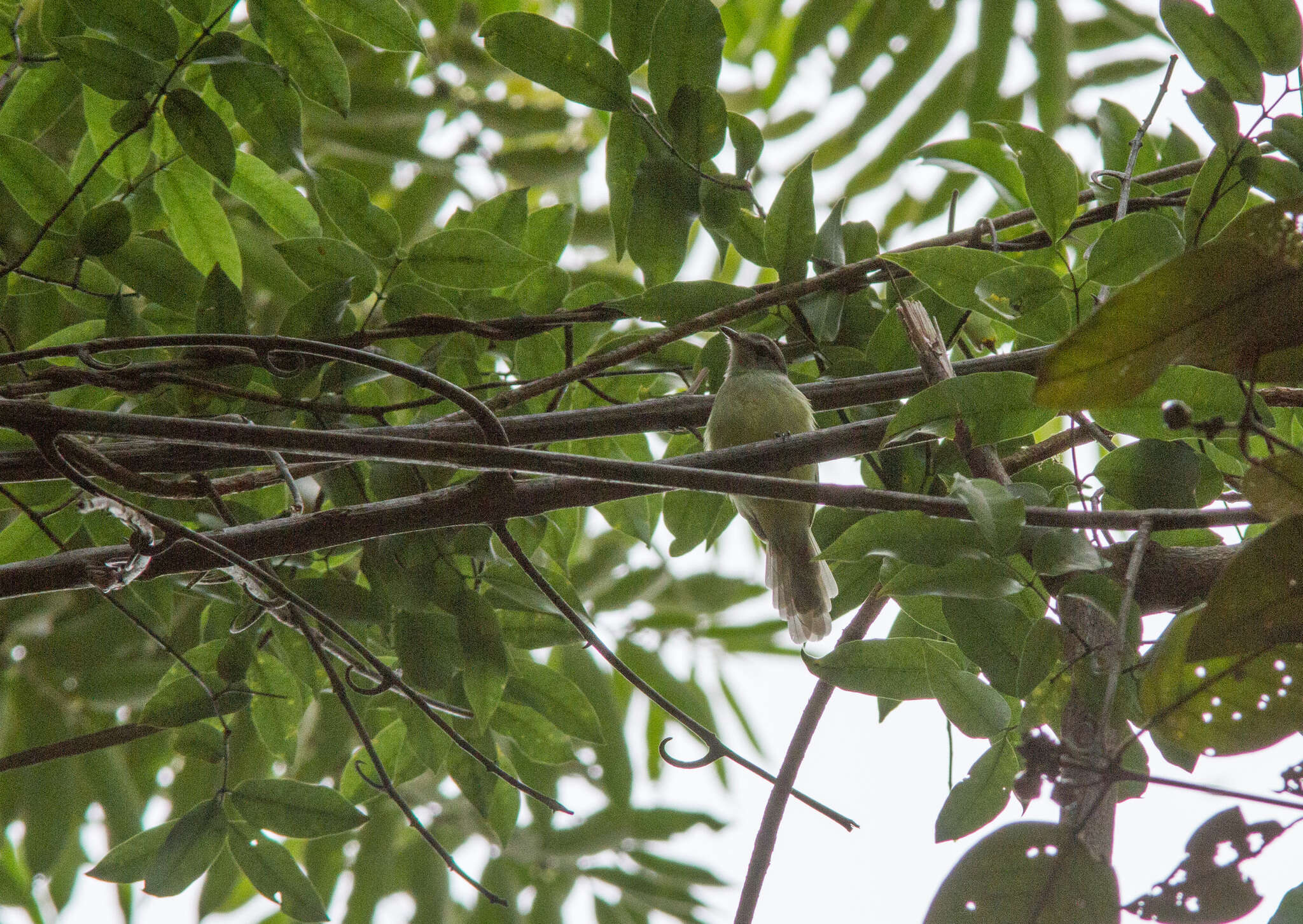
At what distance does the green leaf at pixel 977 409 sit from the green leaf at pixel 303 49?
54.7 inches

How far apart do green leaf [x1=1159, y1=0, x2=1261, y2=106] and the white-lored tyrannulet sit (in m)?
1.51

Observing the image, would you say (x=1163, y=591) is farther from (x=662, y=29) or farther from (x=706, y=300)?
(x=662, y=29)

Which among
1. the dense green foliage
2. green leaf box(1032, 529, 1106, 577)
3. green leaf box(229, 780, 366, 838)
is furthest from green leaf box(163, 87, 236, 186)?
green leaf box(1032, 529, 1106, 577)

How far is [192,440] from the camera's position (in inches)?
67.4

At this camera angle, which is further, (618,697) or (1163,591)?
(618,697)

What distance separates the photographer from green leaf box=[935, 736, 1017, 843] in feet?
6.64

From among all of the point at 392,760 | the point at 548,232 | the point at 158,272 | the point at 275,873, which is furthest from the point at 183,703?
the point at 548,232

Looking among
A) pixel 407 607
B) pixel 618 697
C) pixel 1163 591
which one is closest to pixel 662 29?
pixel 407 607

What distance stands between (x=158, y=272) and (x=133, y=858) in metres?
1.29

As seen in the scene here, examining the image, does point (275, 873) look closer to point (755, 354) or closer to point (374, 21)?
point (374, 21)

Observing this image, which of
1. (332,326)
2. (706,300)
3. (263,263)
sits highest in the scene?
(263,263)

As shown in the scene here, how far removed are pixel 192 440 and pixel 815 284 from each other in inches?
55.1

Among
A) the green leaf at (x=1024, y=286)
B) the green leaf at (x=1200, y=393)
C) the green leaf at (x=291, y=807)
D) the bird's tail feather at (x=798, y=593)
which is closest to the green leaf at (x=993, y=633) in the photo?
the green leaf at (x=1200, y=393)

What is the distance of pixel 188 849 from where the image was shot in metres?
2.36
